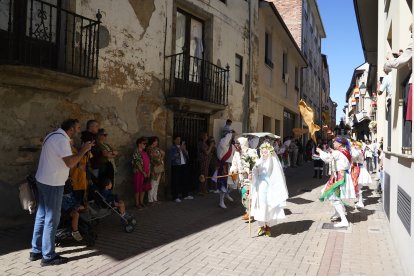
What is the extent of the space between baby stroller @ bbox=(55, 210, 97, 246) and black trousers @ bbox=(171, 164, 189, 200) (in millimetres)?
3964

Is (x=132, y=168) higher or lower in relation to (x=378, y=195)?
higher

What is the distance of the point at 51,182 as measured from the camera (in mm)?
4648

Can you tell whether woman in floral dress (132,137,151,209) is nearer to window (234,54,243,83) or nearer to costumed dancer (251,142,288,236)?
costumed dancer (251,142,288,236)

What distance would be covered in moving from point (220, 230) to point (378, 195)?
662 centimetres

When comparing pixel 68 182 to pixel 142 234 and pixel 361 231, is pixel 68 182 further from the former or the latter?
pixel 361 231

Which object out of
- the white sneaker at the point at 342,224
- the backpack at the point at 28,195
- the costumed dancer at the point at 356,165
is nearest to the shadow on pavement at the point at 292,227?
the white sneaker at the point at 342,224

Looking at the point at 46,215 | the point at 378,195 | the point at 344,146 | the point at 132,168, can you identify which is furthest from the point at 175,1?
the point at 378,195

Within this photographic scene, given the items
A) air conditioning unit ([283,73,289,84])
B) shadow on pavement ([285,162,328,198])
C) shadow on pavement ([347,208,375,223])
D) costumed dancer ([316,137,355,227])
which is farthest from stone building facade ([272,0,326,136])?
costumed dancer ([316,137,355,227])

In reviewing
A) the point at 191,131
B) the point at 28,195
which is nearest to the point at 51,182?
the point at 28,195

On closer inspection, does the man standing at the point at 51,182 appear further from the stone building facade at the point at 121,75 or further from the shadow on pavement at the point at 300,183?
the shadow on pavement at the point at 300,183

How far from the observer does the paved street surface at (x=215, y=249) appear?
15.4 feet

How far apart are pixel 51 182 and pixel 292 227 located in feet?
14.8

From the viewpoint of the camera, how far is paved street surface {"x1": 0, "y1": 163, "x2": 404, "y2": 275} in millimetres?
4680

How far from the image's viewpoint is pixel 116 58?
8.01 metres
